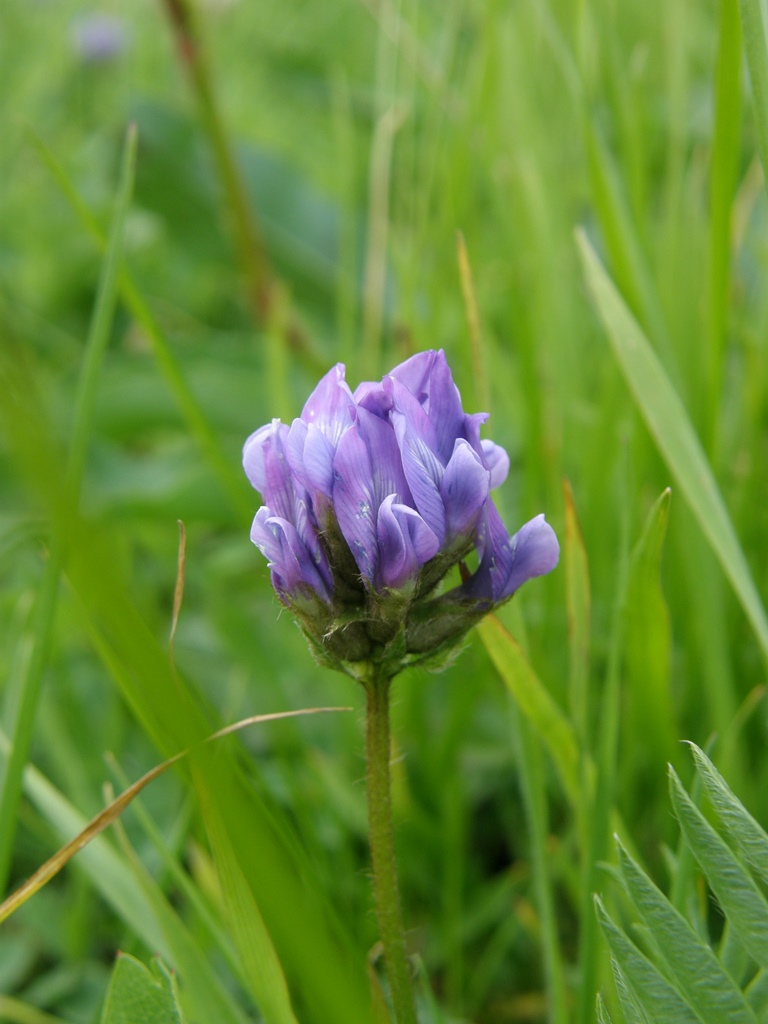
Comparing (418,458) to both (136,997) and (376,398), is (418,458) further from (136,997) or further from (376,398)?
(136,997)

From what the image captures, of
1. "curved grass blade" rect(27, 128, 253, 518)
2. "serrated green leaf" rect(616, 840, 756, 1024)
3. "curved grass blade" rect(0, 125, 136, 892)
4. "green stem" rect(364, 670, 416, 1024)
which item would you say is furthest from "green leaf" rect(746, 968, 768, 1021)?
"curved grass blade" rect(27, 128, 253, 518)

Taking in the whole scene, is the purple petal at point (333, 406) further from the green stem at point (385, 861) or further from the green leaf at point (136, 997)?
the green leaf at point (136, 997)

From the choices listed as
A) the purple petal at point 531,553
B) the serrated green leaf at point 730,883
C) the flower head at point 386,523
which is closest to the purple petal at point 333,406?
the flower head at point 386,523

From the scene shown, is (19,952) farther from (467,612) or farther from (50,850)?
(467,612)

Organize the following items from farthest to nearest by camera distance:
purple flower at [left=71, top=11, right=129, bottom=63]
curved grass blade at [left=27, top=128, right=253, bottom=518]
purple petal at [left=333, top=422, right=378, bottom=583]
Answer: purple flower at [left=71, top=11, right=129, bottom=63], curved grass blade at [left=27, top=128, right=253, bottom=518], purple petal at [left=333, top=422, right=378, bottom=583]

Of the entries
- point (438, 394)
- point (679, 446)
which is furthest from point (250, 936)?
Result: point (679, 446)

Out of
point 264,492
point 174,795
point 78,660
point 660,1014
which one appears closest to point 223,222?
point 78,660

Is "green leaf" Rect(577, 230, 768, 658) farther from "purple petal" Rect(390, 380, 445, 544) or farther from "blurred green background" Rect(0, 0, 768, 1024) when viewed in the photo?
"purple petal" Rect(390, 380, 445, 544)
